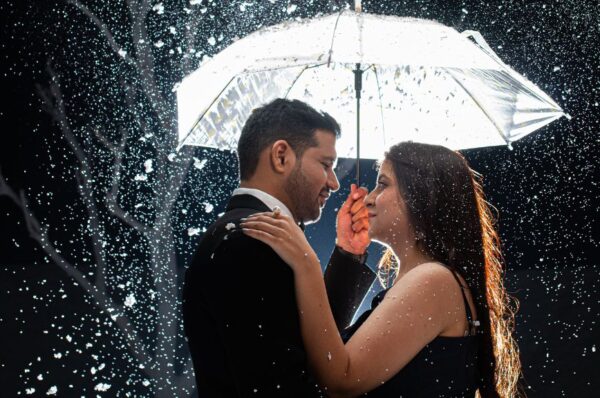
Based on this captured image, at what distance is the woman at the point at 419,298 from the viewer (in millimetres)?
1793

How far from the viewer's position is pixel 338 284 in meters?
2.40

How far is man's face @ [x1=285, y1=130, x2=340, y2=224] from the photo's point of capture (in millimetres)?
2086

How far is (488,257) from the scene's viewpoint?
7.35 ft

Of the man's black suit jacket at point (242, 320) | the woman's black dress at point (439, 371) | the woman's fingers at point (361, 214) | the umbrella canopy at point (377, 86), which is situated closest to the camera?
the man's black suit jacket at point (242, 320)

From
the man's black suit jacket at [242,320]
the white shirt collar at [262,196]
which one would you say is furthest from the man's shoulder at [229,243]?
the white shirt collar at [262,196]

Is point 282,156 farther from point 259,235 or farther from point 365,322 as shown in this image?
point 365,322

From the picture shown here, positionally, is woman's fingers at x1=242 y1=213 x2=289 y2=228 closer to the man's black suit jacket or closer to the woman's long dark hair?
the man's black suit jacket

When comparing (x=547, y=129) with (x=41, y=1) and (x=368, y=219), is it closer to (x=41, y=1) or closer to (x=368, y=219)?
(x=368, y=219)

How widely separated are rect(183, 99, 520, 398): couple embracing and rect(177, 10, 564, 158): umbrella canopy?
0.27 meters

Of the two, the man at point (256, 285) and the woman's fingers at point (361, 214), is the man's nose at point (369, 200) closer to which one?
the woman's fingers at point (361, 214)

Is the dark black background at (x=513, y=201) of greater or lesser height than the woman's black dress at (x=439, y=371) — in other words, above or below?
above

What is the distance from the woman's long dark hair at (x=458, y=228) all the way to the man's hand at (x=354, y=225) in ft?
0.71

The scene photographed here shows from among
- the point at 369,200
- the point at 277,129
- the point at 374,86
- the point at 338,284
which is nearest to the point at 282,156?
the point at 277,129

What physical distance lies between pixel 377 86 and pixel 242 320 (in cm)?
172
